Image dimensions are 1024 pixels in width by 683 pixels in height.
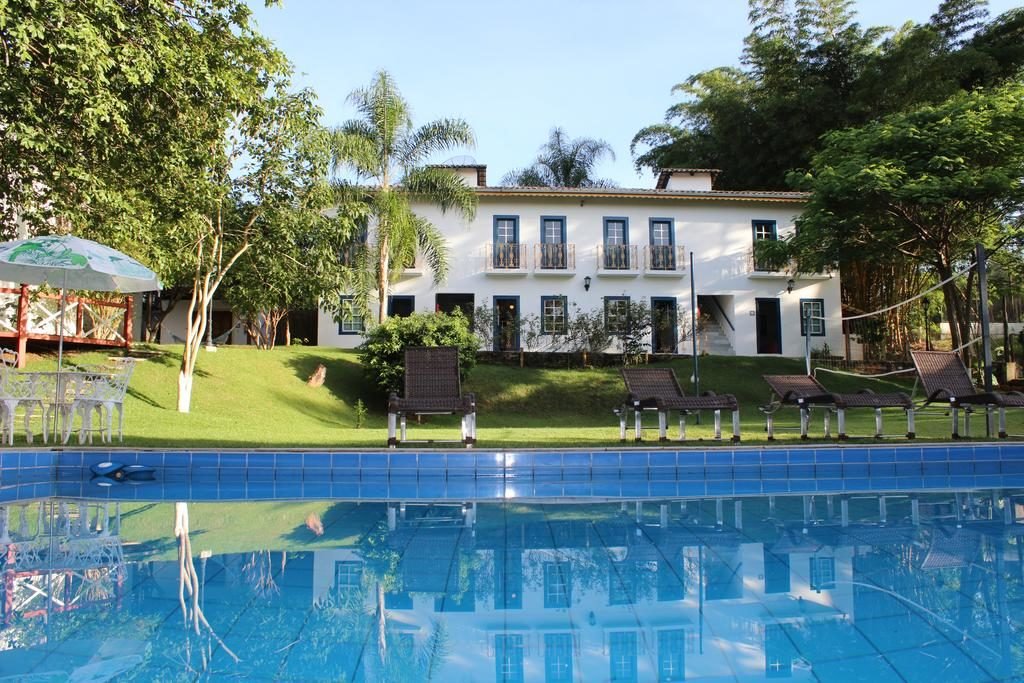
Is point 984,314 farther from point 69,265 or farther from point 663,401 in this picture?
point 69,265

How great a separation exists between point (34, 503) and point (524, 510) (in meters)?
3.93

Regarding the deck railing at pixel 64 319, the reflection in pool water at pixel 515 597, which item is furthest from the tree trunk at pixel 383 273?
the reflection in pool water at pixel 515 597

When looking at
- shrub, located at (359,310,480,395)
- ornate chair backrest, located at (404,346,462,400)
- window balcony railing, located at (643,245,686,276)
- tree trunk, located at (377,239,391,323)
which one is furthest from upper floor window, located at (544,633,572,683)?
window balcony railing, located at (643,245,686,276)

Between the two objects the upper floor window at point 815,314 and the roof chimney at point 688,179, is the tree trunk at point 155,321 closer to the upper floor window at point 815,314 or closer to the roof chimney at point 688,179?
the roof chimney at point 688,179

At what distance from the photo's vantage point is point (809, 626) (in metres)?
2.95

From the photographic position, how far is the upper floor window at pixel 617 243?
882 inches

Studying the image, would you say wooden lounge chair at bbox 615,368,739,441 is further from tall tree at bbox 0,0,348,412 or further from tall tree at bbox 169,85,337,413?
tall tree at bbox 169,85,337,413

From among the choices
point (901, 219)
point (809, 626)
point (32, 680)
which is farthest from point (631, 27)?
point (32, 680)

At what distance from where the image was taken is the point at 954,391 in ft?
30.0

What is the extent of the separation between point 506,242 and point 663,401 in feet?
47.6

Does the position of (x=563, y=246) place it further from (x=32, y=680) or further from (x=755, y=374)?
(x=32, y=680)

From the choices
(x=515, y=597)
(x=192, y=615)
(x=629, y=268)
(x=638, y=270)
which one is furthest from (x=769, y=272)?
(x=192, y=615)

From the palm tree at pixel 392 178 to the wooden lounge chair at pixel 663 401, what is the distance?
8.98 m

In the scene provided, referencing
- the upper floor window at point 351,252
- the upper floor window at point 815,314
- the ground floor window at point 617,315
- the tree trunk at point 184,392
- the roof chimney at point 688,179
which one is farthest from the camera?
the roof chimney at point 688,179
